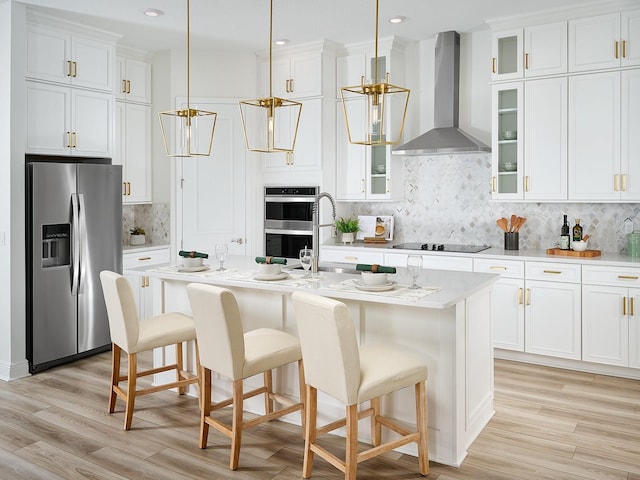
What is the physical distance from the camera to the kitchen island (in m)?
2.96

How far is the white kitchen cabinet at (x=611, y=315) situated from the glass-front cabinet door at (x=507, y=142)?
98 cm

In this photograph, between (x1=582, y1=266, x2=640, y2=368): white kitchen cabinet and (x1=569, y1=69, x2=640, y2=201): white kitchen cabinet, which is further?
(x1=569, y1=69, x2=640, y2=201): white kitchen cabinet

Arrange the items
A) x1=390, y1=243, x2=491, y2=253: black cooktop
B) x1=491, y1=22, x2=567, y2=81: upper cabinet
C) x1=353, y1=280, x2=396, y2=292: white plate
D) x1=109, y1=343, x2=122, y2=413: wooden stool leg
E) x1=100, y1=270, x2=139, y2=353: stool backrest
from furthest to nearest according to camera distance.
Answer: x1=390, y1=243, x2=491, y2=253: black cooktop → x1=491, y1=22, x2=567, y2=81: upper cabinet → x1=109, y1=343, x2=122, y2=413: wooden stool leg → x1=100, y1=270, x2=139, y2=353: stool backrest → x1=353, y1=280, x2=396, y2=292: white plate

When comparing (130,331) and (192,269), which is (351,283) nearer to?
(192,269)

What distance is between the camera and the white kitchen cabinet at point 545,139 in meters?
4.68

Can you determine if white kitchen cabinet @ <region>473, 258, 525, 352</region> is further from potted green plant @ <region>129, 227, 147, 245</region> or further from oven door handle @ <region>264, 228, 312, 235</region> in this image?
potted green plant @ <region>129, 227, 147, 245</region>

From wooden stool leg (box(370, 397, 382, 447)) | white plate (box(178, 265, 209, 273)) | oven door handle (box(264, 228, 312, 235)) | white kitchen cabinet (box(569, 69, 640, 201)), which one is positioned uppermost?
white kitchen cabinet (box(569, 69, 640, 201))

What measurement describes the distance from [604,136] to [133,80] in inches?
175

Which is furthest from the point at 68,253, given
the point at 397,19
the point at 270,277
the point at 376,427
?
the point at 397,19

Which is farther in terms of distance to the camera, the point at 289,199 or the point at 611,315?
the point at 289,199

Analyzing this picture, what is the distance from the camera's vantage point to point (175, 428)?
3.43m

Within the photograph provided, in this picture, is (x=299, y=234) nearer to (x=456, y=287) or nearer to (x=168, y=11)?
(x=168, y=11)

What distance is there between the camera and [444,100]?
5340 mm

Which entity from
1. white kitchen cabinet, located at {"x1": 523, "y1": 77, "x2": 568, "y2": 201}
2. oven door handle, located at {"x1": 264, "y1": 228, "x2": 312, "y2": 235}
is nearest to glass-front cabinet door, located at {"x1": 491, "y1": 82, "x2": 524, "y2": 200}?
white kitchen cabinet, located at {"x1": 523, "y1": 77, "x2": 568, "y2": 201}
